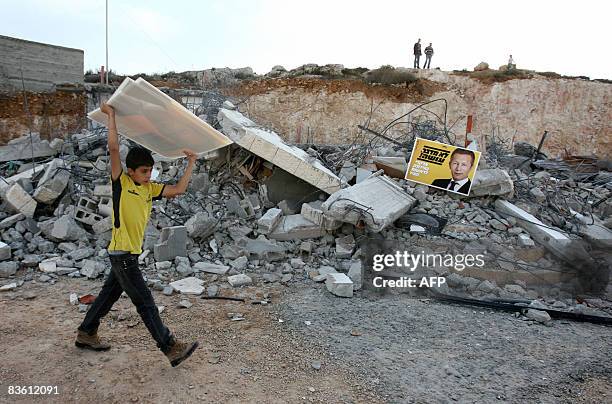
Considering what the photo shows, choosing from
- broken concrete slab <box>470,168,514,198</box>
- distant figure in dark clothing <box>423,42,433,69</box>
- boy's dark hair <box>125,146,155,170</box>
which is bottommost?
broken concrete slab <box>470,168,514,198</box>

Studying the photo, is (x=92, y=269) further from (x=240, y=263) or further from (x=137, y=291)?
(x=137, y=291)

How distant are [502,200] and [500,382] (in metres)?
4.39

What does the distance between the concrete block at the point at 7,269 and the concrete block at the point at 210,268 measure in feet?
6.36

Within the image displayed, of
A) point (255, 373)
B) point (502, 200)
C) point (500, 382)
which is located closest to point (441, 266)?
point (502, 200)

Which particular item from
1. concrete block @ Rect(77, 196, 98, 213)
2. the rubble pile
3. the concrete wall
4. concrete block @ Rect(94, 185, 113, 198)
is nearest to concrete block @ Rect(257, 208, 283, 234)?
the rubble pile

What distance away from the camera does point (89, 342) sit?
3109 mm

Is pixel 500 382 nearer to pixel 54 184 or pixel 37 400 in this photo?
pixel 37 400

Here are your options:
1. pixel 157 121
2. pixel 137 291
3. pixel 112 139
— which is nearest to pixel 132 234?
pixel 137 291

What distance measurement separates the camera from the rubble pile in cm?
500

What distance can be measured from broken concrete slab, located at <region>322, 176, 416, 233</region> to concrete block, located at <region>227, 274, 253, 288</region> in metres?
1.50

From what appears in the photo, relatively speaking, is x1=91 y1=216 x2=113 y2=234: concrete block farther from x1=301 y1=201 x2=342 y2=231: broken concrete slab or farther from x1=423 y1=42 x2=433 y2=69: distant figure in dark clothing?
x1=423 y1=42 x2=433 y2=69: distant figure in dark clothing

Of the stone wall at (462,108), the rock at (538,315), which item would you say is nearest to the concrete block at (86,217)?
the rock at (538,315)

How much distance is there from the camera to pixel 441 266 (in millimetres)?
5695

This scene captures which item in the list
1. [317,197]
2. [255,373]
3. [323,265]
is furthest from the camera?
[317,197]
